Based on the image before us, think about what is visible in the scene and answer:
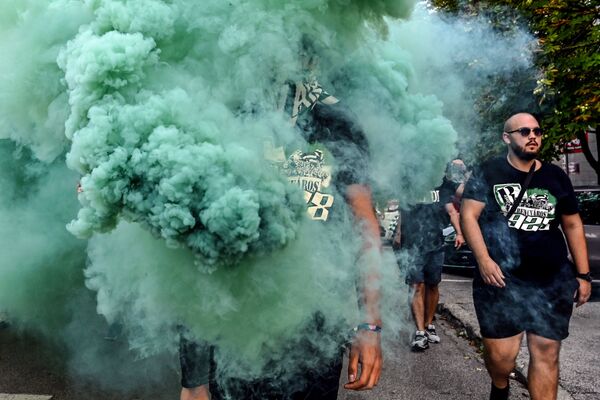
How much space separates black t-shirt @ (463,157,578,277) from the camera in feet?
11.1

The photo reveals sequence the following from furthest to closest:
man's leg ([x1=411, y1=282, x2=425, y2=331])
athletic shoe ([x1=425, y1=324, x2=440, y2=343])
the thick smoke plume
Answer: athletic shoe ([x1=425, y1=324, x2=440, y2=343])
man's leg ([x1=411, y1=282, x2=425, y2=331])
the thick smoke plume

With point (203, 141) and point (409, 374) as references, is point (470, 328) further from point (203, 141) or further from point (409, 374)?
point (203, 141)

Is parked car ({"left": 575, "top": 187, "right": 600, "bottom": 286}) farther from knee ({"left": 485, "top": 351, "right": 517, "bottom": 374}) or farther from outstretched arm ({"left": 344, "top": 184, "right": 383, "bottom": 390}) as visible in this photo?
outstretched arm ({"left": 344, "top": 184, "right": 383, "bottom": 390})

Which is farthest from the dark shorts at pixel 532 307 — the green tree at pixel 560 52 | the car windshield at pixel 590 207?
the car windshield at pixel 590 207

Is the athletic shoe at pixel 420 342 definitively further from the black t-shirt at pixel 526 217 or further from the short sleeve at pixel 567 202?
the short sleeve at pixel 567 202

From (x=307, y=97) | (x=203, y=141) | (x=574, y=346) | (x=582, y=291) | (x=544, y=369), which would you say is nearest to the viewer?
(x=203, y=141)

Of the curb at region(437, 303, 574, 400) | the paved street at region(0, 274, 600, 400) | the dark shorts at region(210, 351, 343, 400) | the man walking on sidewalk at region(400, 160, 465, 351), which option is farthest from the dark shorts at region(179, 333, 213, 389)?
the man walking on sidewalk at region(400, 160, 465, 351)

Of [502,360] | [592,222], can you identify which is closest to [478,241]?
[502,360]

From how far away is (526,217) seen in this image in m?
3.44

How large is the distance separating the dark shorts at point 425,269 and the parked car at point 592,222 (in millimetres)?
3299

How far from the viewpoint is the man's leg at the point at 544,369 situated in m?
3.26

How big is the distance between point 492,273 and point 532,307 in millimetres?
301

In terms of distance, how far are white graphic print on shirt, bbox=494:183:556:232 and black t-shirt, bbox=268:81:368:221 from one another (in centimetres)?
156

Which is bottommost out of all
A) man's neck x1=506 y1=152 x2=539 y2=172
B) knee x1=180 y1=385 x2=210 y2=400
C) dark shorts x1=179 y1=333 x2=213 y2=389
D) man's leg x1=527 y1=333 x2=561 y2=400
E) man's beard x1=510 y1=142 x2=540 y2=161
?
man's leg x1=527 y1=333 x2=561 y2=400
